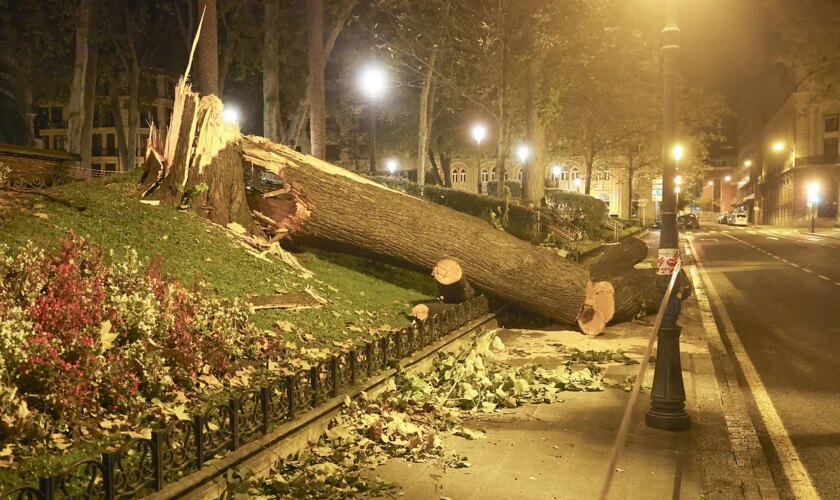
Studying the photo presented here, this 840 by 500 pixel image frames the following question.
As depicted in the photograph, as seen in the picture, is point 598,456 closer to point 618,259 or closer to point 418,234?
point 418,234

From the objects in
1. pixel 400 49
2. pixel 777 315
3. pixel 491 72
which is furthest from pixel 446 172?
pixel 777 315

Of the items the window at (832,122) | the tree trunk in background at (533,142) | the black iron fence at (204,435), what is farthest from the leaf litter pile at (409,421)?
the window at (832,122)

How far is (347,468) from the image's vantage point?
5.57 meters

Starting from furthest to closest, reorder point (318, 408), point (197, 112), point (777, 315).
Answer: point (777, 315), point (197, 112), point (318, 408)

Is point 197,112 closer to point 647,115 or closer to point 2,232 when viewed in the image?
point 2,232

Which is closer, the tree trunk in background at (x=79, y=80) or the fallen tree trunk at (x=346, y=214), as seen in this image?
the fallen tree trunk at (x=346, y=214)

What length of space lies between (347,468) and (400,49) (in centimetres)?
2843

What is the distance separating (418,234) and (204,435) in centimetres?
707

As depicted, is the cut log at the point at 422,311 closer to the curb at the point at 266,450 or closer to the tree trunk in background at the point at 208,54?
the curb at the point at 266,450

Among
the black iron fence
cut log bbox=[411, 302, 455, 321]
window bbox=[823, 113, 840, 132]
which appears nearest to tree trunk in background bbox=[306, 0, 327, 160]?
cut log bbox=[411, 302, 455, 321]

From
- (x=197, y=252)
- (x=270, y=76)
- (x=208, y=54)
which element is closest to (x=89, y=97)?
(x=270, y=76)

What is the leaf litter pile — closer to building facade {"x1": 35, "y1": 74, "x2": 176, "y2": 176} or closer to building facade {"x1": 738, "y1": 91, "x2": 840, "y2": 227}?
building facade {"x1": 738, "y1": 91, "x2": 840, "y2": 227}

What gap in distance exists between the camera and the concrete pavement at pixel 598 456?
5383mm

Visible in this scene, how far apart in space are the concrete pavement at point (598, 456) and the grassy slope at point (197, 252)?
2.58 metres
